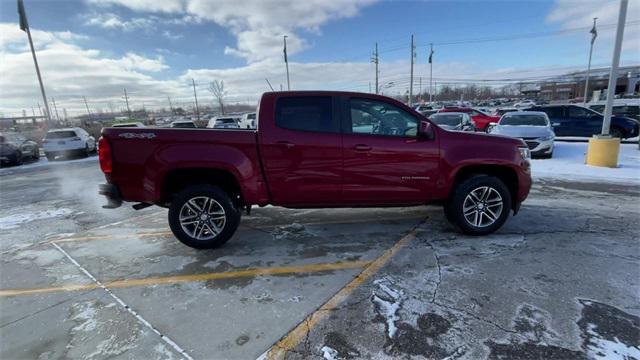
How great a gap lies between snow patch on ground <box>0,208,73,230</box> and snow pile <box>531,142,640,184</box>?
10.5 m

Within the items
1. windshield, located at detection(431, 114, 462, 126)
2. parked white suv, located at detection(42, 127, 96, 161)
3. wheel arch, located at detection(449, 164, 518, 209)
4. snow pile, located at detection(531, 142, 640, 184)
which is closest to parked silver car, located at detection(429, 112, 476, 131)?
windshield, located at detection(431, 114, 462, 126)

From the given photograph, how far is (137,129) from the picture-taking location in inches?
158

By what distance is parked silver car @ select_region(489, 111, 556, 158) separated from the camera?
10898 mm

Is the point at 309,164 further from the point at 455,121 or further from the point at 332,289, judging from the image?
the point at 455,121

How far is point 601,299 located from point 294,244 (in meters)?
3.18

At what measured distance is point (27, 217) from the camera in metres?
6.27

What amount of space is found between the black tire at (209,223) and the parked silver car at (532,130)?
32.7 feet

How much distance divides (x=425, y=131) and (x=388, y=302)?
2.14 m

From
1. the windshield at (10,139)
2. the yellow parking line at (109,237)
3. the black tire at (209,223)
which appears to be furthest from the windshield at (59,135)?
the black tire at (209,223)

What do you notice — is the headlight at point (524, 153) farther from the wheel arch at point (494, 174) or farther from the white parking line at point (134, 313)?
the white parking line at point (134, 313)

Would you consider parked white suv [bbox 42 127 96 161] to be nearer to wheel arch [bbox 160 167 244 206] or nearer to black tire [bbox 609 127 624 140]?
wheel arch [bbox 160 167 244 206]

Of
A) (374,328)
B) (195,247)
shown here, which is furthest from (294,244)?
(374,328)

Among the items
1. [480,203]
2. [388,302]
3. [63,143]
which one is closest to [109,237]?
[388,302]

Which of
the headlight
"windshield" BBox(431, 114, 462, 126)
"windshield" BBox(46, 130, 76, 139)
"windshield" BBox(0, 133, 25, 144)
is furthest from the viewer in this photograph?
"windshield" BBox(46, 130, 76, 139)
